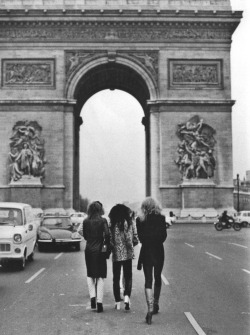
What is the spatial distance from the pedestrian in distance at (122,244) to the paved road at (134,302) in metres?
0.37

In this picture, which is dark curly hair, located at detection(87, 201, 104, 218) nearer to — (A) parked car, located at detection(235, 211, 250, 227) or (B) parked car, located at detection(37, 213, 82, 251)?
(B) parked car, located at detection(37, 213, 82, 251)

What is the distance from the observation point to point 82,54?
128 ft

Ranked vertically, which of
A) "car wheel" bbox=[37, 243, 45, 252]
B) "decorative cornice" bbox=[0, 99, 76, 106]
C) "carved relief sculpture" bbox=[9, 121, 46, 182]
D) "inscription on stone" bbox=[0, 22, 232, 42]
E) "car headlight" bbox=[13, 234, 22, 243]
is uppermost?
"inscription on stone" bbox=[0, 22, 232, 42]

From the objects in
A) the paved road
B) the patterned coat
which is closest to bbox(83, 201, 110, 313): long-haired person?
the patterned coat

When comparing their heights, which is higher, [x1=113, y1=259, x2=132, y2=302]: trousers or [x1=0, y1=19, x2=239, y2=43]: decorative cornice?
[x1=0, y1=19, x2=239, y2=43]: decorative cornice

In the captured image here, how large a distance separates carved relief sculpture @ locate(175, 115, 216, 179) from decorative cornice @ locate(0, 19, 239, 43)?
19.8ft

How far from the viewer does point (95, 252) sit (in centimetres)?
896

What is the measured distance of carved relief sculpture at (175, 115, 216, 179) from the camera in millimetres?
38156

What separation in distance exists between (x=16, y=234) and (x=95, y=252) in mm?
5481

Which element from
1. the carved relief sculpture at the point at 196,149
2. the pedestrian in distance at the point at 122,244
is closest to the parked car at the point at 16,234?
the pedestrian in distance at the point at 122,244

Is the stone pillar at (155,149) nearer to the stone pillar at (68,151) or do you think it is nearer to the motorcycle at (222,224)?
the motorcycle at (222,224)

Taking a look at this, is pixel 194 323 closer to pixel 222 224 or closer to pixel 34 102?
pixel 222 224

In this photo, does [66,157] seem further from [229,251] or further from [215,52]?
[229,251]

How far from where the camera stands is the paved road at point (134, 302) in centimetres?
757
